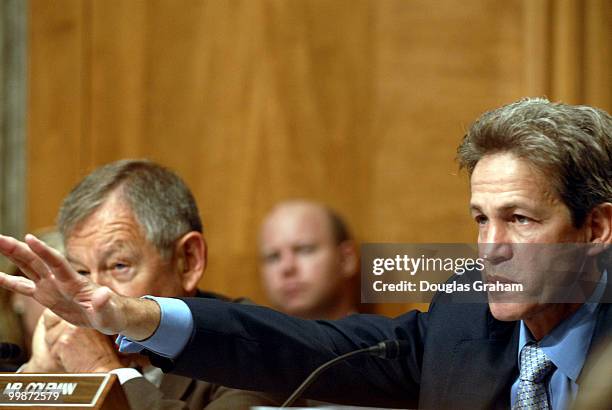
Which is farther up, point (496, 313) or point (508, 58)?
point (508, 58)

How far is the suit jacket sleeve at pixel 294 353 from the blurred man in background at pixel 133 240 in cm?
47

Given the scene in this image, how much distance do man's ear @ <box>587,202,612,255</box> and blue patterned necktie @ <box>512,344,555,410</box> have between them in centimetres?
24

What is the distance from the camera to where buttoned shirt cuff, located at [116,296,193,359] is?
6.48 ft

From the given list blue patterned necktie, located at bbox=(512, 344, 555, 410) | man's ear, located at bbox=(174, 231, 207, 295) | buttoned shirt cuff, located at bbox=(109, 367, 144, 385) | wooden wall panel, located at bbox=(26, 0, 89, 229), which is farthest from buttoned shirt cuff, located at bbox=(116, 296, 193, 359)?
wooden wall panel, located at bbox=(26, 0, 89, 229)

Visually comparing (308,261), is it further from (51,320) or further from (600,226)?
(600,226)

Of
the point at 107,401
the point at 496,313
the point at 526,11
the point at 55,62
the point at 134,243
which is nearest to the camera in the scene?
the point at 107,401

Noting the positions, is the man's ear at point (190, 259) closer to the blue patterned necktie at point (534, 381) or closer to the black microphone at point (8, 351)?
the black microphone at point (8, 351)

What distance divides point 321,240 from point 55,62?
176 centimetres

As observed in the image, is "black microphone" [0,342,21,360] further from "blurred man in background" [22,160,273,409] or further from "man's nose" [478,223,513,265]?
"man's nose" [478,223,513,265]

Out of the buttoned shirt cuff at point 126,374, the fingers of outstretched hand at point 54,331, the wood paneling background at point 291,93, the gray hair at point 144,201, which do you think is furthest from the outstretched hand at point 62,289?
the wood paneling background at point 291,93

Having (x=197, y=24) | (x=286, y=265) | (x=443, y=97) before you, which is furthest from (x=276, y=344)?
(x=197, y=24)

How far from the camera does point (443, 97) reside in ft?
12.8

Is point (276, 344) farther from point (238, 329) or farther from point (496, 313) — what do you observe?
point (496, 313)

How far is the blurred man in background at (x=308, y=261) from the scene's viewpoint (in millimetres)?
3523
